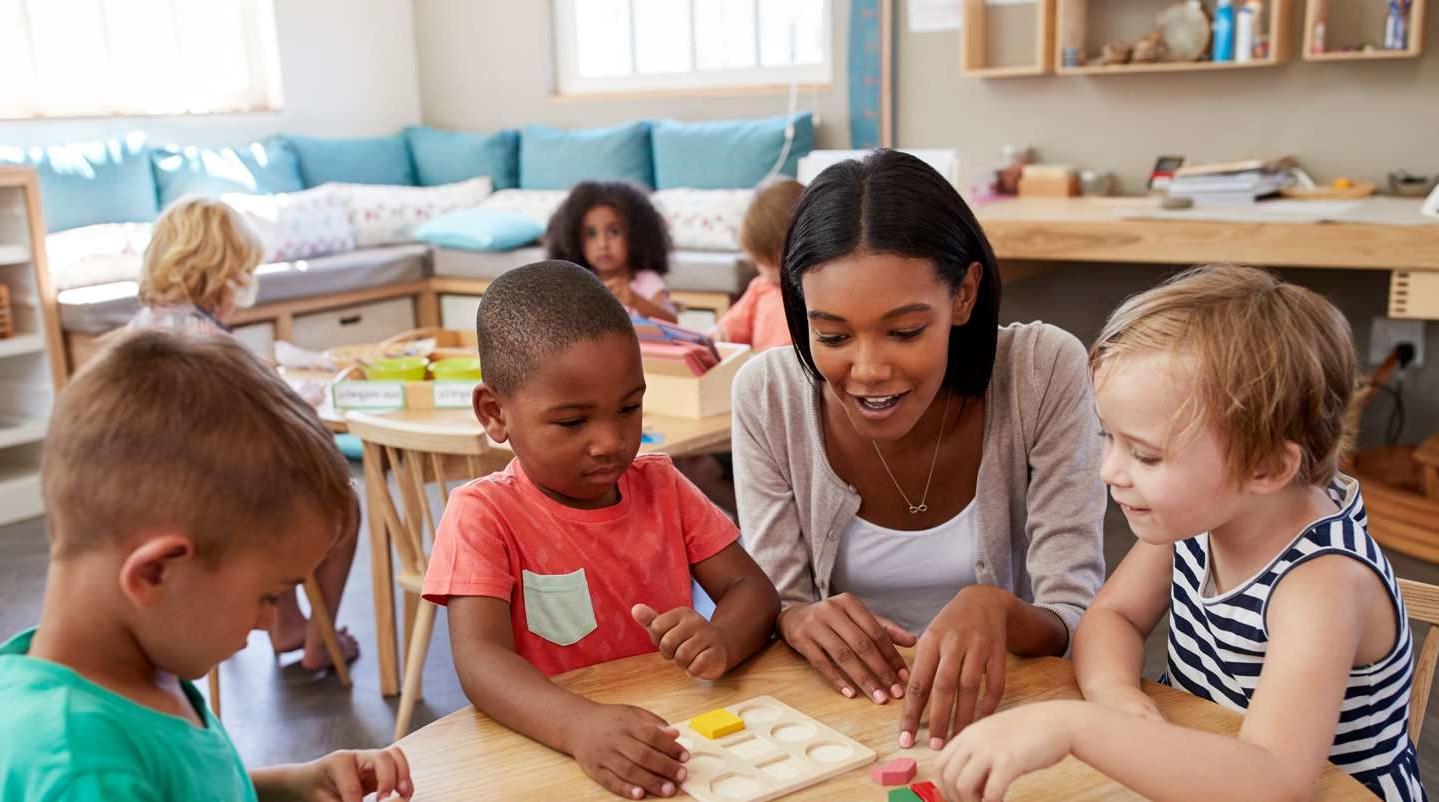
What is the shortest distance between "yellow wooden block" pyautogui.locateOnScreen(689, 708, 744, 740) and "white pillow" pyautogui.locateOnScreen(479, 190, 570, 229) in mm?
4659

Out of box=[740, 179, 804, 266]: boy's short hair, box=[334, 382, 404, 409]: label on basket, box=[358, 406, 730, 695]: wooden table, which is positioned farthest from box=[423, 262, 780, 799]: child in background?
box=[740, 179, 804, 266]: boy's short hair

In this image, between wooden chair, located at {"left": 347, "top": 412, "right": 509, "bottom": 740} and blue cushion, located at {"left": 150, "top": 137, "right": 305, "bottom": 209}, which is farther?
blue cushion, located at {"left": 150, "top": 137, "right": 305, "bottom": 209}

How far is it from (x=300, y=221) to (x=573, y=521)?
4.48m

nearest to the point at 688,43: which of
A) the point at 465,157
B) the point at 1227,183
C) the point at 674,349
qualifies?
the point at 465,157

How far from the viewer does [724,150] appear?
5.41 m

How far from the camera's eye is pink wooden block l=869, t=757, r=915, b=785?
1001 mm

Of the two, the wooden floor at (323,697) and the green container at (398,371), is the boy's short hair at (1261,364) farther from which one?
the green container at (398,371)

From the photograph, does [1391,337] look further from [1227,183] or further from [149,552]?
[149,552]

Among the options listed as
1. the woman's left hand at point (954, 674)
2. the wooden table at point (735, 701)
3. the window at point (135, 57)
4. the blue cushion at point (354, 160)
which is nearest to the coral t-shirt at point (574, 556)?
the wooden table at point (735, 701)

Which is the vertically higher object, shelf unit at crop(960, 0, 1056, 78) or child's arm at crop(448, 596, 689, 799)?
shelf unit at crop(960, 0, 1056, 78)

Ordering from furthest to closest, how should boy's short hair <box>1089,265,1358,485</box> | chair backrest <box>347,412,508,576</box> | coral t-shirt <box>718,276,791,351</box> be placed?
coral t-shirt <box>718,276,791,351</box> → chair backrest <box>347,412,508,576</box> → boy's short hair <box>1089,265,1358,485</box>

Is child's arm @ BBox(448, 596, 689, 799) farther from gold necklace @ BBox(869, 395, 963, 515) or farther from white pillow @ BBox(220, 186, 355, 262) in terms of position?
white pillow @ BBox(220, 186, 355, 262)

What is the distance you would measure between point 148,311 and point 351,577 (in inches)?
37.2

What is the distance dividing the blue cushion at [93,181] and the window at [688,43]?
6.68ft
